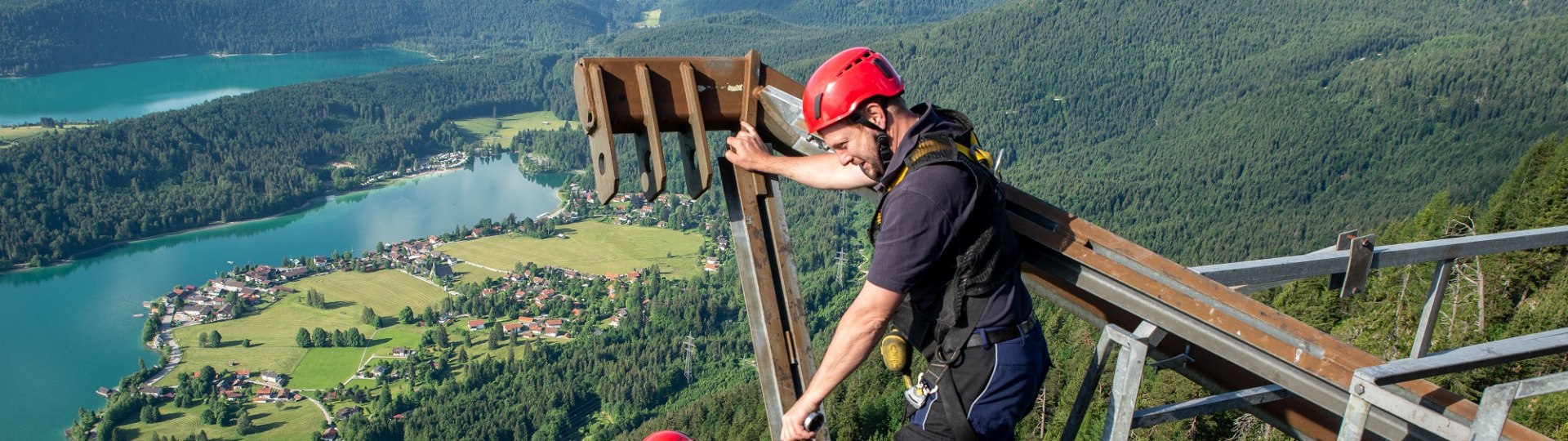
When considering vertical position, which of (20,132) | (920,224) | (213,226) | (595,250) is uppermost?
(920,224)

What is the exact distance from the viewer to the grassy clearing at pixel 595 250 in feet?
291

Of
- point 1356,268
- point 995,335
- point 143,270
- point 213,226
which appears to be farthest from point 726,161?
point 213,226

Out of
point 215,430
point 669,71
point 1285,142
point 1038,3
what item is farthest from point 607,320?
point 1038,3

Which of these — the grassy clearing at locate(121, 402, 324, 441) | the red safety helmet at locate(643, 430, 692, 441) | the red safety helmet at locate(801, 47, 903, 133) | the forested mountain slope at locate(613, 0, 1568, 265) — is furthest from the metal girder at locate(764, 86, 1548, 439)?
the forested mountain slope at locate(613, 0, 1568, 265)

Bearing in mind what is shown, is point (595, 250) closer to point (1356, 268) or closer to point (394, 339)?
point (394, 339)

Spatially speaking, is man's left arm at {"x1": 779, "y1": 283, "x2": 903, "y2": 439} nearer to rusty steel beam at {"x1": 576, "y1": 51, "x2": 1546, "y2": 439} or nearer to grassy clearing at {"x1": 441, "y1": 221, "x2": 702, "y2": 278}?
rusty steel beam at {"x1": 576, "y1": 51, "x2": 1546, "y2": 439}

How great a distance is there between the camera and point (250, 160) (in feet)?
406

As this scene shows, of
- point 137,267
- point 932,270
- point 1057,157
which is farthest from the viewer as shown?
point 1057,157

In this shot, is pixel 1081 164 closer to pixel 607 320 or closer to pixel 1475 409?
pixel 607 320

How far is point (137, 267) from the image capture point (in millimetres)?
89250

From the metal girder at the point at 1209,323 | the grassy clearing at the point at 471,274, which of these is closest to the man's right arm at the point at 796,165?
the metal girder at the point at 1209,323

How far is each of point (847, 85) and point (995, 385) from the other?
49.7 inches

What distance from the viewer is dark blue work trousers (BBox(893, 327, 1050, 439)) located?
3.72 meters

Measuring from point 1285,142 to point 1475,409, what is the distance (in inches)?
4076
